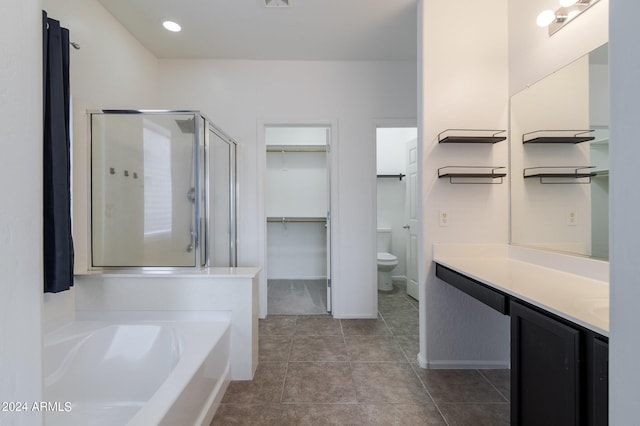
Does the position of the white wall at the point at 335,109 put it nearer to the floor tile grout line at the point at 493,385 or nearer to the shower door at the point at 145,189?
the shower door at the point at 145,189

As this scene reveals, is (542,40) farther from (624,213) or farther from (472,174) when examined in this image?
(624,213)

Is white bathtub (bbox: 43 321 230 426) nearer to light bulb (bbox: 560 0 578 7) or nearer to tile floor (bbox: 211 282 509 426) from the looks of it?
tile floor (bbox: 211 282 509 426)

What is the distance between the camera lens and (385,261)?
365 cm

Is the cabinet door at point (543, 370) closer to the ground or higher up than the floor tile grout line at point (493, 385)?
higher up

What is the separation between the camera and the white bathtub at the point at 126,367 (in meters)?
1.42

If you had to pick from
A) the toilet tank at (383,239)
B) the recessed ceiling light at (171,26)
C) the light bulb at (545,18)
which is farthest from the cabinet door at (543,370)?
the recessed ceiling light at (171,26)

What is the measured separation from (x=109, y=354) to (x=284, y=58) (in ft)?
9.34

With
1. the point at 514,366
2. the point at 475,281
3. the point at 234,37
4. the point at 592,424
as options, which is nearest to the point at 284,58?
the point at 234,37

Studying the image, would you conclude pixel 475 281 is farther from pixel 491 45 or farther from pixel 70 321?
pixel 70 321

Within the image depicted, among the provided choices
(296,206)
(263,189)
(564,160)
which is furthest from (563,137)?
(296,206)

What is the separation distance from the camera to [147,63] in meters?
2.75

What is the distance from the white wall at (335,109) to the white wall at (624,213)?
246 centimetres

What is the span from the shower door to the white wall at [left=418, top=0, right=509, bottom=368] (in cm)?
174

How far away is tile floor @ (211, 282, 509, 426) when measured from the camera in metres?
1.55
